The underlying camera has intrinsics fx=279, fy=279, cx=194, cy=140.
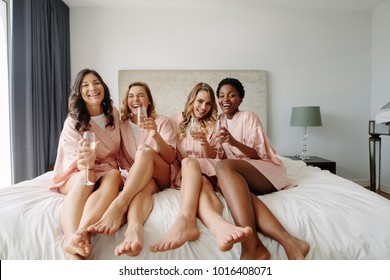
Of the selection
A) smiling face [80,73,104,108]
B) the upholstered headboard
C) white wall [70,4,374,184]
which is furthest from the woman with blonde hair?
white wall [70,4,374,184]

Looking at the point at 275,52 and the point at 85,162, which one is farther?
the point at 275,52

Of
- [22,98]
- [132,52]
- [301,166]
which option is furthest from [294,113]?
[22,98]

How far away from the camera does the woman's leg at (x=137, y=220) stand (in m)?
0.84

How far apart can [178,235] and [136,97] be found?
86cm

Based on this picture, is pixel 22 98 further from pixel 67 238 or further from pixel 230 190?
pixel 230 190

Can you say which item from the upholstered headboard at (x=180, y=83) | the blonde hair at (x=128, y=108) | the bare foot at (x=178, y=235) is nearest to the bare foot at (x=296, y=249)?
the bare foot at (x=178, y=235)

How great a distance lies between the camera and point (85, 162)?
42.4 inches

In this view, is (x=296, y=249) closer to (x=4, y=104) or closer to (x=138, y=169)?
(x=138, y=169)

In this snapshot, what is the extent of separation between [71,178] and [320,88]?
2925 millimetres

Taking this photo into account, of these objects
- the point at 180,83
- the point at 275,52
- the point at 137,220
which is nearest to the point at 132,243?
the point at 137,220

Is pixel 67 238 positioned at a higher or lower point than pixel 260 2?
lower

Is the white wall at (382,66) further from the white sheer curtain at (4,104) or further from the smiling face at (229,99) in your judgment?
the white sheer curtain at (4,104)

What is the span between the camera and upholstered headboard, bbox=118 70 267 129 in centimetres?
305
